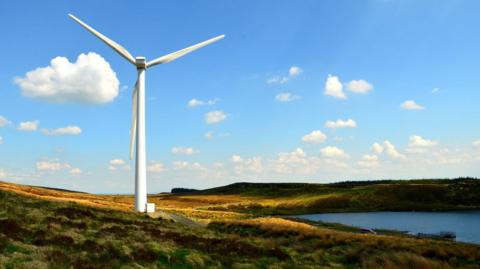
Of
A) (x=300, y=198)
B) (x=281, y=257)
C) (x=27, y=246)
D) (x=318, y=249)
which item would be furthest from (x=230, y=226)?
(x=300, y=198)

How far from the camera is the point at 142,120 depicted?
6438 cm

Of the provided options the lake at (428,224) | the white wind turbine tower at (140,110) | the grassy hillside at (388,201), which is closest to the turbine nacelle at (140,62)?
the white wind turbine tower at (140,110)

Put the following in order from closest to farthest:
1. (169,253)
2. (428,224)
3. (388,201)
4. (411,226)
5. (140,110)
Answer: (169,253) < (140,110) < (411,226) < (428,224) < (388,201)

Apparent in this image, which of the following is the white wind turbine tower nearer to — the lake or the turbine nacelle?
the turbine nacelle

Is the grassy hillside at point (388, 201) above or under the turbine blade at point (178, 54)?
under

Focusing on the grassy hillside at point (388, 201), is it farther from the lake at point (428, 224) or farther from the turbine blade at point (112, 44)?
the turbine blade at point (112, 44)

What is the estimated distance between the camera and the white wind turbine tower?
2539 inches

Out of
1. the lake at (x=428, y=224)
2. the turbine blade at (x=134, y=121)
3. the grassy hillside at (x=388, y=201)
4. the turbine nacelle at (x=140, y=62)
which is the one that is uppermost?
the turbine nacelle at (x=140, y=62)

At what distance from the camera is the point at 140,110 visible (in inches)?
2539

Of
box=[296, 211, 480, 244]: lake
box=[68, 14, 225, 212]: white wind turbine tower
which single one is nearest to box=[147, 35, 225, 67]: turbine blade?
box=[68, 14, 225, 212]: white wind turbine tower

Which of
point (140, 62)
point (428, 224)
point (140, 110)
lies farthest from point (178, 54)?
point (428, 224)

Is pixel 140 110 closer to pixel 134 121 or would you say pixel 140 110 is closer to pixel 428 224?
pixel 134 121

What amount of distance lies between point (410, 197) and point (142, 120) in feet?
491

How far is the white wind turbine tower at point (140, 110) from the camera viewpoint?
2539 inches
